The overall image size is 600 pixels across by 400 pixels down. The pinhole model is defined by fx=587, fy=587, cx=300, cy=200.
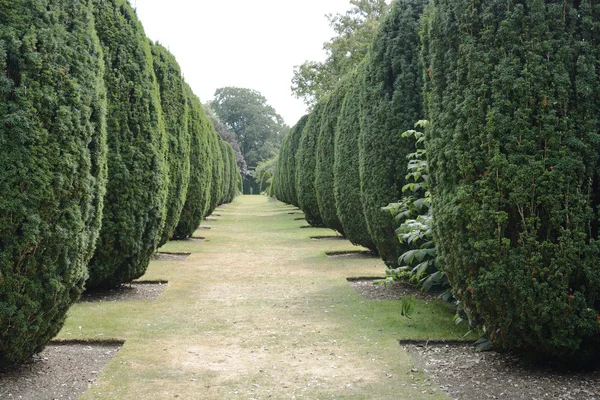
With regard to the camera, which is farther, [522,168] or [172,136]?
[172,136]

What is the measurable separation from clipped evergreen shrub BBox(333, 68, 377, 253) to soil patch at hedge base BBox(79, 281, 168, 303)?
163 inches

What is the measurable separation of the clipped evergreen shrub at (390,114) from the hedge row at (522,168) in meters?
3.12

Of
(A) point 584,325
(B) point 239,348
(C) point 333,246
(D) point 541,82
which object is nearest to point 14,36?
(B) point 239,348

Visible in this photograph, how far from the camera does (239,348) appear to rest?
532 centimetres

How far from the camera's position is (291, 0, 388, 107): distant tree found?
41.3 metres

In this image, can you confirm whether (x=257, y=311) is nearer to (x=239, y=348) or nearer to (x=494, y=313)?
(x=239, y=348)

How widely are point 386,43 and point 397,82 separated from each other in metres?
0.72

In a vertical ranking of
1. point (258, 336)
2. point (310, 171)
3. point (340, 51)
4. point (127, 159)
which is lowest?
point (258, 336)

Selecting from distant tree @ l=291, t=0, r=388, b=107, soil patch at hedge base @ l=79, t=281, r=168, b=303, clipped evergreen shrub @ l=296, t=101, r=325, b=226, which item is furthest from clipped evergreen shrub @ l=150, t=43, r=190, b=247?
distant tree @ l=291, t=0, r=388, b=107

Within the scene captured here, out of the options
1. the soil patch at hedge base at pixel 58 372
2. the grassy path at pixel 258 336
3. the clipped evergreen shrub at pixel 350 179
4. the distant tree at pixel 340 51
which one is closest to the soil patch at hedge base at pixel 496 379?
the grassy path at pixel 258 336

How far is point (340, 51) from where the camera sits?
Result: 43.4 m

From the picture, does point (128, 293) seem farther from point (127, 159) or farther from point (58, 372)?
point (58, 372)

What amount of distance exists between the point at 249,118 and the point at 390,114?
89965 millimetres

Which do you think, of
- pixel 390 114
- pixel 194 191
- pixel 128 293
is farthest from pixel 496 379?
pixel 194 191
